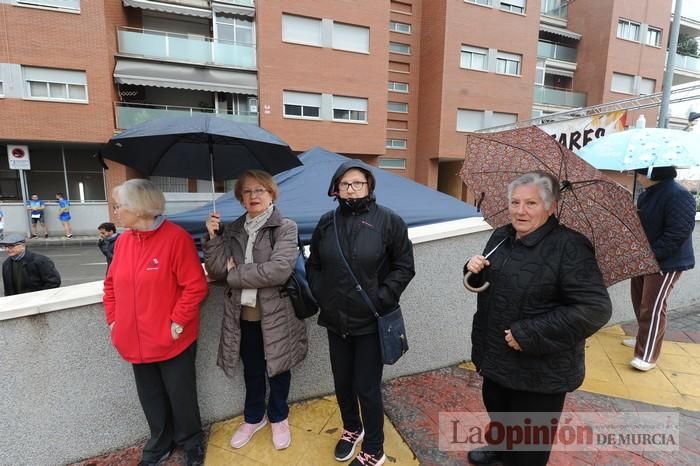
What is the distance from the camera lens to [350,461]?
2223 millimetres

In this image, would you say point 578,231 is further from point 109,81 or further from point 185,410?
point 109,81

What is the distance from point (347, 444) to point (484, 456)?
2.77 feet

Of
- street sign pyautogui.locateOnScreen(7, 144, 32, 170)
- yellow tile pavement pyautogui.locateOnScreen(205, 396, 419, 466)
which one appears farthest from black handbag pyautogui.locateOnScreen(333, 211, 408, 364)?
street sign pyautogui.locateOnScreen(7, 144, 32, 170)

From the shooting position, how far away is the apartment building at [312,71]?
13.3 m

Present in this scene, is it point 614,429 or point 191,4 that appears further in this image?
point 191,4

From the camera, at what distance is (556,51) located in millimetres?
23156

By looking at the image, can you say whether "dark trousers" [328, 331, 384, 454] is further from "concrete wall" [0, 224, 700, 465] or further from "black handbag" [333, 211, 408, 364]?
"concrete wall" [0, 224, 700, 465]

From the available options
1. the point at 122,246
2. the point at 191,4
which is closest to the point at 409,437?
the point at 122,246

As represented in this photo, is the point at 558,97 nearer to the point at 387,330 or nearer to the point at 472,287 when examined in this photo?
the point at 472,287

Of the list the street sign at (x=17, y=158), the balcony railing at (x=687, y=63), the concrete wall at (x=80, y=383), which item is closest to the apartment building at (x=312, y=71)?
the street sign at (x=17, y=158)

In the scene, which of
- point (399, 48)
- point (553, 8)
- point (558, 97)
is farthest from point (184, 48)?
point (553, 8)

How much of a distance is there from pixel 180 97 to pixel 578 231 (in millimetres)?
17938

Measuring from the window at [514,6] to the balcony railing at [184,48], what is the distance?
13766 millimetres

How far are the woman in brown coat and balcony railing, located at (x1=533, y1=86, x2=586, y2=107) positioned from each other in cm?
2387
